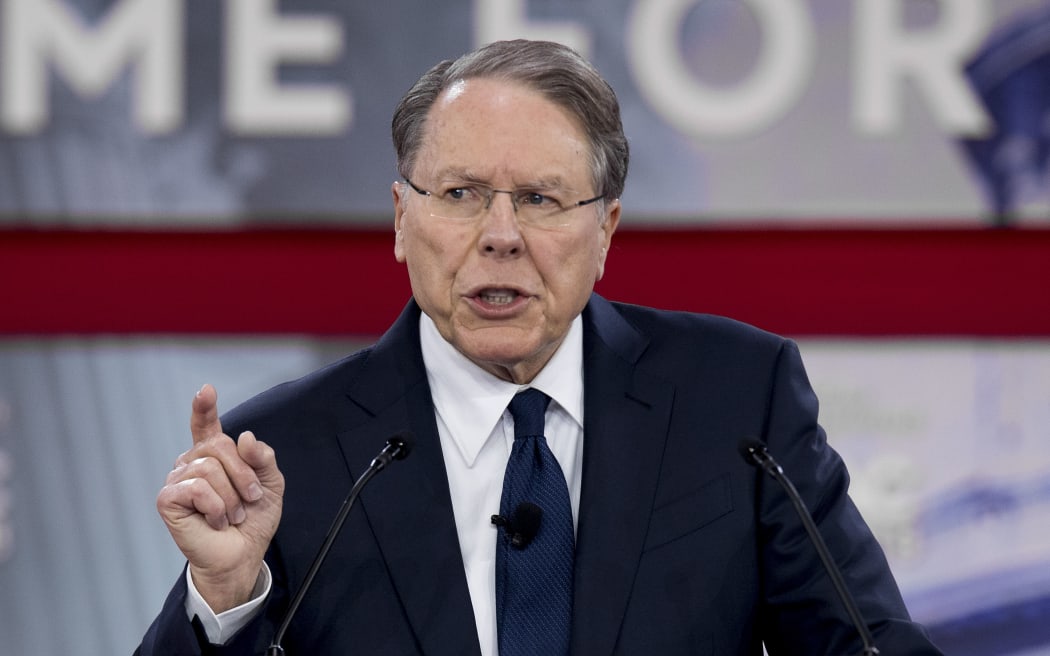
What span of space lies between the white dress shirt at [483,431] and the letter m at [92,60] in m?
2.09

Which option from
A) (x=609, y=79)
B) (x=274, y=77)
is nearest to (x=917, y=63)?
(x=609, y=79)

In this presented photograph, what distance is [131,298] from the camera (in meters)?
3.65

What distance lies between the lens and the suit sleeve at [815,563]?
1.51 meters

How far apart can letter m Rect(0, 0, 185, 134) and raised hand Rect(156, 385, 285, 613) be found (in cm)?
234

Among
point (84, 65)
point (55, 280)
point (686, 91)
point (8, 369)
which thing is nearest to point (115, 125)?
point (84, 65)

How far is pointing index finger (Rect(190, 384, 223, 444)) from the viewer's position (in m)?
1.38

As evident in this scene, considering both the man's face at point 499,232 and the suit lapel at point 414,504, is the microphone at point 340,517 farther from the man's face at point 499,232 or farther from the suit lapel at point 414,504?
the man's face at point 499,232

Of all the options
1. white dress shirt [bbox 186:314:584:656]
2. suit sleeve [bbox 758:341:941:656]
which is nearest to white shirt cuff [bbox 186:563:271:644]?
white dress shirt [bbox 186:314:584:656]

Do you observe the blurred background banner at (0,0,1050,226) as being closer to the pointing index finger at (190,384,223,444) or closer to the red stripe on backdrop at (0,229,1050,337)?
the red stripe on backdrop at (0,229,1050,337)

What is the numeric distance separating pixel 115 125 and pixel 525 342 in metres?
2.31

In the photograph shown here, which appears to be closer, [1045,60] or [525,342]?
[525,342]

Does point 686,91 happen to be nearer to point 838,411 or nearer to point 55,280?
point 838,411

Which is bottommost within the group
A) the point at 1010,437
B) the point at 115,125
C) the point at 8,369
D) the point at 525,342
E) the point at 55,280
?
the point at 1010,437

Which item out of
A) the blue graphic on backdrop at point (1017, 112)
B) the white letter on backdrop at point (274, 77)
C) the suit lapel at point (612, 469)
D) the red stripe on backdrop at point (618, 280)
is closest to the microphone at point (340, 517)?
the suit lapel at point (612, 469)
